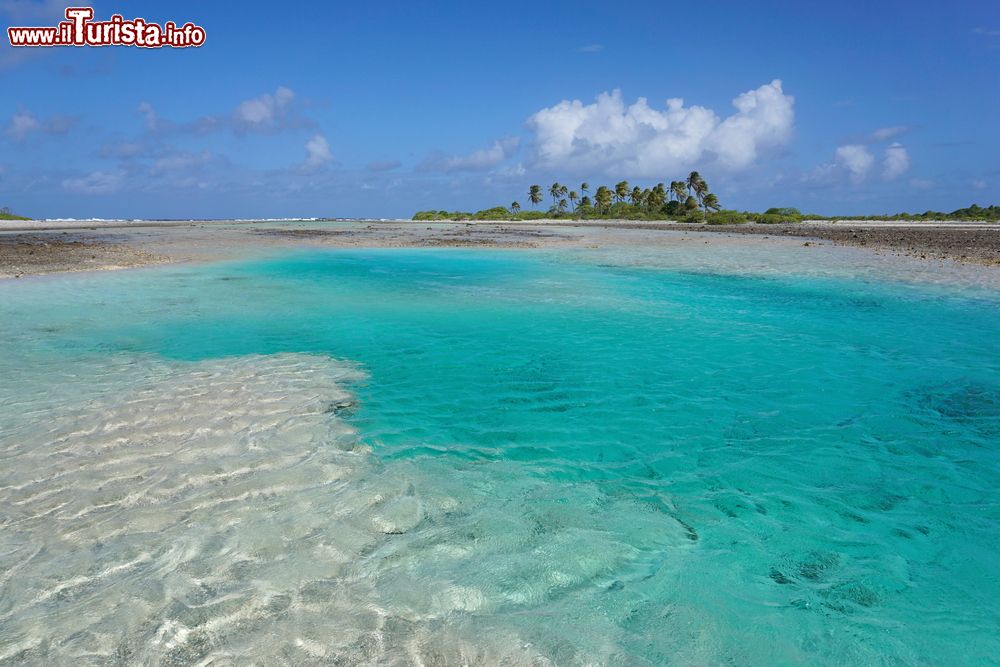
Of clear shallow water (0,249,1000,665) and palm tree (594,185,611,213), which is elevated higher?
palm tree (594,185,611,213)

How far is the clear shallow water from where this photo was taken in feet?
14.2

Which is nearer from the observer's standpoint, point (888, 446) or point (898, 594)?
point (898, 594)

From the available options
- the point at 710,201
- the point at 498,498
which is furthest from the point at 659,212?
→ the point at 498,498

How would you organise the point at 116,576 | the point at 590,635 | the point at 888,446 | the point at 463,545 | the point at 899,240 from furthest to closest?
1. the point at 899,240
2. the point at 888,446
3. the point at 463,545
4. the point at 116,576
5. the point at 590,635

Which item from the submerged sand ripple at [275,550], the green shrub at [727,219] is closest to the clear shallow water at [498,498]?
the submerged sand ripple at [275,550]

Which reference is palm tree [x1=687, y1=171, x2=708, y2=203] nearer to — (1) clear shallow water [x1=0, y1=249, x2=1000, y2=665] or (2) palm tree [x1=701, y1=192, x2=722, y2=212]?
(2) palm tree [x1=701, y1=192, x2=722, y2=212]

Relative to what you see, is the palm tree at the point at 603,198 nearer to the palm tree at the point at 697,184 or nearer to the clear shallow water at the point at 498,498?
the palm tree at the point at 697,184

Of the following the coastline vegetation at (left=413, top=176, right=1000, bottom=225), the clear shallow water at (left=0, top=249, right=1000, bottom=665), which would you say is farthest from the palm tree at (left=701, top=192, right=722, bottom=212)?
the clear shallow water at (left=0, top=249, right=1000, bottom=665)

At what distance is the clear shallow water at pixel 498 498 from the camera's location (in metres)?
4.32

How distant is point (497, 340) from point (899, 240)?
43.7 meters

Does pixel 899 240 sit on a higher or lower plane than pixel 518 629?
higher

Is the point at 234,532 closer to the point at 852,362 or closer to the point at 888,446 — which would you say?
the point at 888,446

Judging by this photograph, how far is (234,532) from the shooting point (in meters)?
5.48

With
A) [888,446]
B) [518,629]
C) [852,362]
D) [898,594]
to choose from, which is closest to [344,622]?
[518,629]
